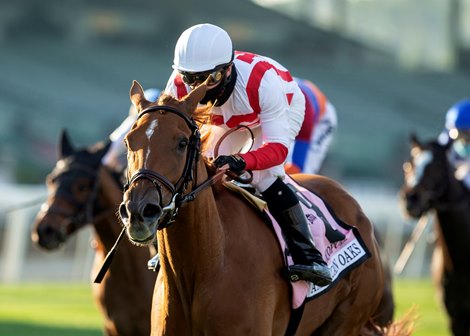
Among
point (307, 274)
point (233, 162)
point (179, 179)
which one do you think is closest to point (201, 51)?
point (233, 162)

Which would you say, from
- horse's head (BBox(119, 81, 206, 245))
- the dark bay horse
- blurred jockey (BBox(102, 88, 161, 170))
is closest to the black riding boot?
the dark bay horse

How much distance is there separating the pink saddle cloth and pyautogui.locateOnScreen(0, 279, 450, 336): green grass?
3.28m

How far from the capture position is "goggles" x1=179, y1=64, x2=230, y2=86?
14.3 feet

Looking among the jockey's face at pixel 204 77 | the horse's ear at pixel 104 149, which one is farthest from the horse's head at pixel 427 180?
the jockey's face at pixel 204 77

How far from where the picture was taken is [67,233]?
6785mm

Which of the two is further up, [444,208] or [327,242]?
[327,242]

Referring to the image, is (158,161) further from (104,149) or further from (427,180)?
(427,180)

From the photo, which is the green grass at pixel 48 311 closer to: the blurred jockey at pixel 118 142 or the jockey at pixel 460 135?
the blurred jockey at pixel 118 142

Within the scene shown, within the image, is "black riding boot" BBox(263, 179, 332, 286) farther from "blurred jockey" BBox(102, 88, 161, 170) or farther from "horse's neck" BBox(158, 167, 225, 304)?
"blurred jockey" BBox(102, 88, 161, 170)

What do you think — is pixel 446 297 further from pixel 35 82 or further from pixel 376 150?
pixel 35 82

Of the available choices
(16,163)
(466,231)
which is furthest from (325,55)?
(466,231)

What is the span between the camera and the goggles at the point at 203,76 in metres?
4.37

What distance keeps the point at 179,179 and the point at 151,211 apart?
0.79ft

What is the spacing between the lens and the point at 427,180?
325 inches
